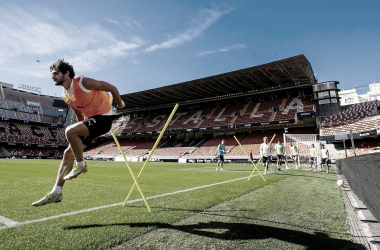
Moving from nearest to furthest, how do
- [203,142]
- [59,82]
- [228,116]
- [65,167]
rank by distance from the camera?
[59,82] < [65,167] < [228,116] < [203,142]

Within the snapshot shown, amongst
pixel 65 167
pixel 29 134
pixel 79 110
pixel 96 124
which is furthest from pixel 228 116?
pixel 29 134

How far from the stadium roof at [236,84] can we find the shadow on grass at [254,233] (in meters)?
26.6

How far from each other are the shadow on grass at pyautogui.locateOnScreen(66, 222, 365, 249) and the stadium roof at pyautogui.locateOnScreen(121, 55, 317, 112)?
26631mm

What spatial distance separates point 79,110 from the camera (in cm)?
330

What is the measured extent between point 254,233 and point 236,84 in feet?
113

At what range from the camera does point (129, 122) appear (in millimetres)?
52062

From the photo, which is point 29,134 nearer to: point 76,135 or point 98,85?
point 76,135

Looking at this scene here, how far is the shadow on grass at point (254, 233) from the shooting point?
231cm

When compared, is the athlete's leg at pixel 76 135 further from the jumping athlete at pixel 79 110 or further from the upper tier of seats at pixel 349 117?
the upper tier of seats at pixel 349 117

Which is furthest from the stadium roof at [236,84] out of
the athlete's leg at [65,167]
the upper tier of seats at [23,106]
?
the athlete's leg at [65,167]

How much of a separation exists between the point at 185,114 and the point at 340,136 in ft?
94.3

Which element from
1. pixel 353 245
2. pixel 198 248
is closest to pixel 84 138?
pixel 198 248

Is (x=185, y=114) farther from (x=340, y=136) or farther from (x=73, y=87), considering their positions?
(x=73, y=87)

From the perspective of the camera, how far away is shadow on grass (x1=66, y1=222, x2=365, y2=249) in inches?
90.8
